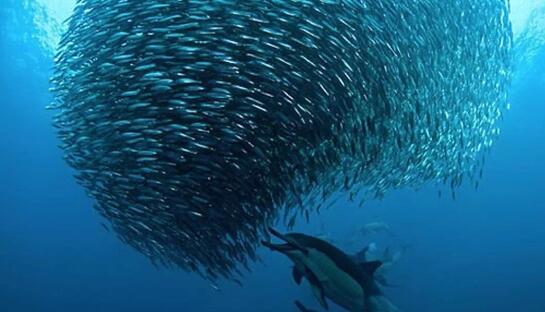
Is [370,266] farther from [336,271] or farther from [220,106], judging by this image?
[220,106]

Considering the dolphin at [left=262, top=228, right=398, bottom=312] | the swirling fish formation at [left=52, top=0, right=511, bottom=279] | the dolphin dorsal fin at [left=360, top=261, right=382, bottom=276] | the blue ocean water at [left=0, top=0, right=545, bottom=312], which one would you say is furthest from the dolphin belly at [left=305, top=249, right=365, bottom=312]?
the blue ocean water at [left=0, top=0, right=545, bottom=312]

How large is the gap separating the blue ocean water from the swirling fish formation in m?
24.9

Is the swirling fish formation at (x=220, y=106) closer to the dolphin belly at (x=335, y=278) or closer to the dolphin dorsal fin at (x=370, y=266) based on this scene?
the dolphin belly at (x=335, y=278)

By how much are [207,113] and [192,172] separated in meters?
0.62

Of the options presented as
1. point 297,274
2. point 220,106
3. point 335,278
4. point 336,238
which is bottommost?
point 335,278

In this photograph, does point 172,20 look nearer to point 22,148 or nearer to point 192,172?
point 192,172

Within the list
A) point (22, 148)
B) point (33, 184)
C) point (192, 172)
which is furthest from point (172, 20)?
point (33, 184)

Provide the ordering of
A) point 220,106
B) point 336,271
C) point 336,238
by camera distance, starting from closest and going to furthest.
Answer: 1. point 336,271
2. point 220,106
3. point 336,238

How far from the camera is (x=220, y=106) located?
519 centimetres

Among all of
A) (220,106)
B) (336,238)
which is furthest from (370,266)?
(336,238)

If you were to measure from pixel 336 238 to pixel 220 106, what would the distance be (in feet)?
110

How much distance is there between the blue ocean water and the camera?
110 ft

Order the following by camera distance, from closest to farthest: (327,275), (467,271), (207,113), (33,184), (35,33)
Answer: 1. (327,275)
2. (207,113)
3. (35,33)
4. (33,184)
5. (467,271)

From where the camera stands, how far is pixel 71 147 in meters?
6.20
